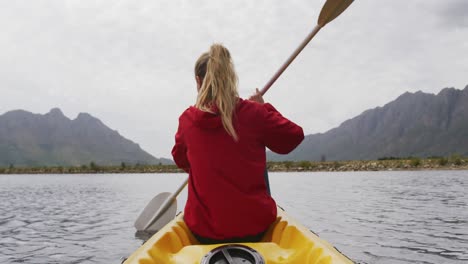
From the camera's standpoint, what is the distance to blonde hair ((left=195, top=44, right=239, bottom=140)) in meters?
2.55

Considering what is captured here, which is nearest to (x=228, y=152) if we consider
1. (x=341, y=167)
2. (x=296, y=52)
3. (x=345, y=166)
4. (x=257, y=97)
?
(x=257, y=97)

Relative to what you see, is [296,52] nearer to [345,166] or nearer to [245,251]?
[245,251]

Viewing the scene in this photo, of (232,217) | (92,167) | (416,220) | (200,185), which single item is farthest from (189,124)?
(92,167)

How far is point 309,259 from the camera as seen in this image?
2.50 m

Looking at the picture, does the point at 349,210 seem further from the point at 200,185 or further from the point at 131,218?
the point at 200,185

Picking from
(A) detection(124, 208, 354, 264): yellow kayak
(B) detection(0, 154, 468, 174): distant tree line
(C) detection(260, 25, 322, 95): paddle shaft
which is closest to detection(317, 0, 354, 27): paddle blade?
(C) detection(260, 25, 322, 95): paddle shaft

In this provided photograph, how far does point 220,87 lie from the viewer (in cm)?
267

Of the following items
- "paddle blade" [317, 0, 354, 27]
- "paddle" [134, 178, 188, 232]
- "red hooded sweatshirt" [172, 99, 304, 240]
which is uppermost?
"paddle blade" [317, 0, 354, 27]

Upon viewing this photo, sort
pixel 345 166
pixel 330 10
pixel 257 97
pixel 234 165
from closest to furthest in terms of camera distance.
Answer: pixel 234 165 → pixel 257 97 → pixel 330 10 → pixel 345 166

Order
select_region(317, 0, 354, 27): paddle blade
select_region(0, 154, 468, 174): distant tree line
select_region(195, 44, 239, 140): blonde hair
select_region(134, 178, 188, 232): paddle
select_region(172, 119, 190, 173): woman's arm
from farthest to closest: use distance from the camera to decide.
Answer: select_region(0, 154, 468, 174): distant tree line < select_region(134, 178, 188, 232): paddle < select_region(317, 0, 354, 27): paddle blade < select_region(172, 119, 190, 173): woman's arm < select_region(195, 44, 239, 140): blonde hair

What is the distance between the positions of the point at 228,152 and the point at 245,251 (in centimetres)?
64

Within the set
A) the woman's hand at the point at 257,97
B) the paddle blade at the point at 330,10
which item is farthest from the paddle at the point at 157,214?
the woman's hand at the point at 257,97

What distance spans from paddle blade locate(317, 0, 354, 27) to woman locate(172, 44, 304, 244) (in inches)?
107

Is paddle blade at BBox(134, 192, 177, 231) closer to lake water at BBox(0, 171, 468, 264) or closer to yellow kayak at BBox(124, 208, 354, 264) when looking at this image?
lake water at BBox(0, 171, 468, 264)
